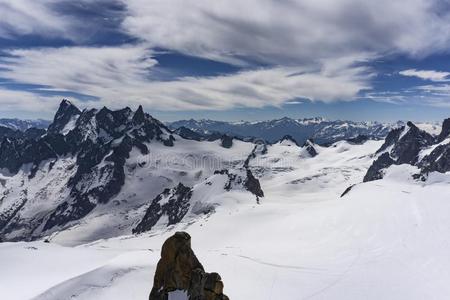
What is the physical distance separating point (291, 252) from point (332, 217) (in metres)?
23.4

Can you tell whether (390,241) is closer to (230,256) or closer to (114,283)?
(230,256)

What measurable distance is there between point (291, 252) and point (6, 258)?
4970 centimetres

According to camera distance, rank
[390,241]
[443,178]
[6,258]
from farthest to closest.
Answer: [443,178] < [6,258] < [390,241]

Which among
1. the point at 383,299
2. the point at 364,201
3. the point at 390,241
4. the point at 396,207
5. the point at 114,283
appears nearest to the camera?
the point at 383,299

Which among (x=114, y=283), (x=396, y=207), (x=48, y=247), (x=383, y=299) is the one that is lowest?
(x=48, y=247)

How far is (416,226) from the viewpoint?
73.9 metres

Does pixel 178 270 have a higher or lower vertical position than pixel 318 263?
higher

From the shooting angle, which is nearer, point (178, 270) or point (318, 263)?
point (178, 270)

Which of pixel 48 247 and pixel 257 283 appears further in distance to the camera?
pixel 48 247

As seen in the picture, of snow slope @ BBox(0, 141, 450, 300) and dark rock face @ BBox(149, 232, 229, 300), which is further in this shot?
snow slope @ BBox(0, 141, 450, 300)

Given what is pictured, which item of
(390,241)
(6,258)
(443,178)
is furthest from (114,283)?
(443,178)

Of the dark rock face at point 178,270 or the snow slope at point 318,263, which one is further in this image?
the snow slope at point 318,263

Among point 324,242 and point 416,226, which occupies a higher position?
point 416,226

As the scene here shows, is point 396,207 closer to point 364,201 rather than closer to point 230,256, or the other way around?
point 364,201
